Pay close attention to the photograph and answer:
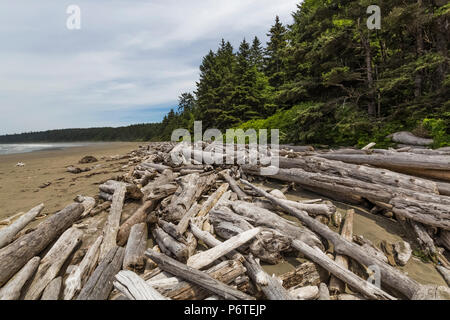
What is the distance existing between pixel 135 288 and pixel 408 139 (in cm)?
1032

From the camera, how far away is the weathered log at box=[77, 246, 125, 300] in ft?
6.91

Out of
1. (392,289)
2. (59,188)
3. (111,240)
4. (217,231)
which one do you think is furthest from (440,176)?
(59,188)

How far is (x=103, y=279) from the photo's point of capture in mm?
2281

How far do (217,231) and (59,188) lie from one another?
7.32 metres

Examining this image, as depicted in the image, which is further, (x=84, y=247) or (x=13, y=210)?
(x=13, y=210)

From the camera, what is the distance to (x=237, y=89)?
2289 centimetres

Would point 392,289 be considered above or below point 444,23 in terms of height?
below

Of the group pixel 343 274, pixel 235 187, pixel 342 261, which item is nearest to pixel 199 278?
pixel 343 274

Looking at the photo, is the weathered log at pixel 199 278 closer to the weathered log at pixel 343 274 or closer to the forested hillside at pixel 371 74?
the weathered log at pixel 343 274

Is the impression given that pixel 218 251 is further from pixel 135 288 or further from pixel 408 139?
pixel 408 139

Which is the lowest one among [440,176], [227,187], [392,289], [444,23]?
[392,289]

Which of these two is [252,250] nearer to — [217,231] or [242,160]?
[217,231]

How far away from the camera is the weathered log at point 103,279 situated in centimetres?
211

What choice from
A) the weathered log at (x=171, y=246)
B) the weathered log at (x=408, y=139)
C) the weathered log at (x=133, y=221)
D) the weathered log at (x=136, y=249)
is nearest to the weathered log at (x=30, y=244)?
the weathered log at (x=133, y=221)
